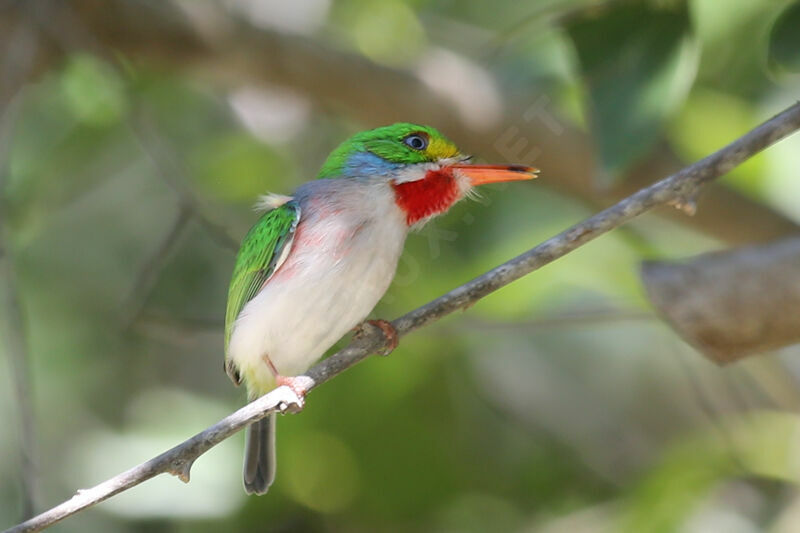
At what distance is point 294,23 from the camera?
4.47 metres

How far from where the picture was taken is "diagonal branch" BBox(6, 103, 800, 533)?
6.50 feet

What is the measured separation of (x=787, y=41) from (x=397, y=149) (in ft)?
3.32

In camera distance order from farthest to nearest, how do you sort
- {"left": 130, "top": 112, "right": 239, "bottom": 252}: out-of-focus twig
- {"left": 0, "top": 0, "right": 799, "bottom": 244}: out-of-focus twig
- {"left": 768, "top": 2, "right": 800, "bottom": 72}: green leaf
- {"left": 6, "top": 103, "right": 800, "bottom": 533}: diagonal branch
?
{"left": 0, "top": 0, "right": 799, "bottom": 244}: out-of-focus twig
{"left": 130, "top": 112, "right": 239, "bottom": 252}: out-of-focus twig
{"left": 768, "top": 2, "right": 800, "bottom": 72}: green leaf
{"left": 6, "top": 103, "right": 800, "bottom": 533}: diagonal branch

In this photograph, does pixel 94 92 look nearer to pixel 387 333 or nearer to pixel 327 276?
pixel 327 276

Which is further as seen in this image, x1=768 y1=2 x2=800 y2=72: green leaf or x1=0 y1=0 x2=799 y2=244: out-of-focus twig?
x1=0 y1=0 x2=799 y2=244: out-of-focus twig

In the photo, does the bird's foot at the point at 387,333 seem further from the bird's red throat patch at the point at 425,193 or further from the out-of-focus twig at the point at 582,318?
the out-of-focus twig at the point at 582,318

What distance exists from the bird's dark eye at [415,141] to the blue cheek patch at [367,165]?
0.06m

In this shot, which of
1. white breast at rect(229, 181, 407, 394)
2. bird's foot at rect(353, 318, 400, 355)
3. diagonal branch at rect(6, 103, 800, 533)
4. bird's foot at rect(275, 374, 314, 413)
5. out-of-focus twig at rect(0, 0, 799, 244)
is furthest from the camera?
out-of-focus twig at rect(0, 0, 799, 244)

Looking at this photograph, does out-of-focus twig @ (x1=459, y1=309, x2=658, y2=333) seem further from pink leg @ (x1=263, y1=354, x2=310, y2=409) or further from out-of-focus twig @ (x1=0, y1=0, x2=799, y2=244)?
pink leg @ (x1=263, y1=354, x2=310, y2=409)

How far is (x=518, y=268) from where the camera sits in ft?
6.98

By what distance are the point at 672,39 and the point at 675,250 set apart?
4.88 feet

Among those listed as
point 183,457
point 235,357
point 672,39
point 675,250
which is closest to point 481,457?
point 675,250

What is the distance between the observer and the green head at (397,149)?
2.87 metres

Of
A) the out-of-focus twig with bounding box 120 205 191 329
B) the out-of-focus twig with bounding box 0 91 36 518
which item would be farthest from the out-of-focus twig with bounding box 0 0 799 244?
the out-of-focus twig with bounding box 120 205 191 329
